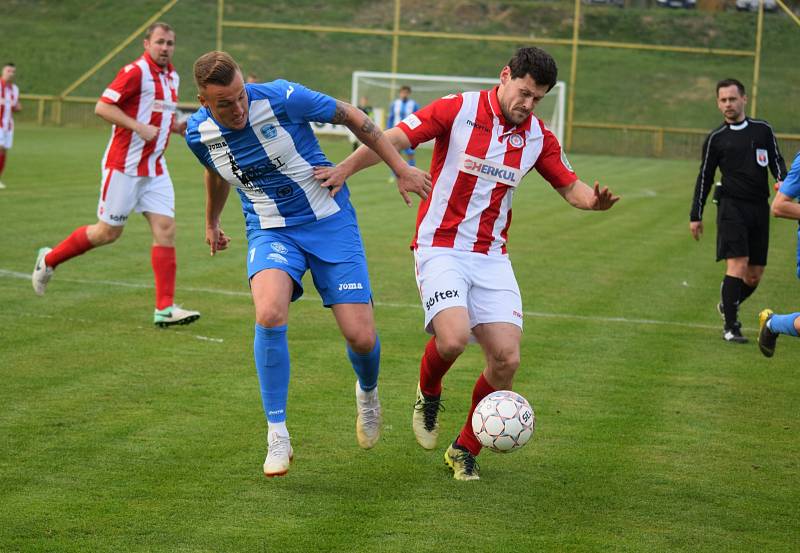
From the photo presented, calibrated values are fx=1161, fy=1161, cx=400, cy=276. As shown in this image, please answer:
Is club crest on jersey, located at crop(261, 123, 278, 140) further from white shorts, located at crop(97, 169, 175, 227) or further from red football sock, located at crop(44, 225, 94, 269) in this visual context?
red football sock, located at crop(44, 225, 94, 269)

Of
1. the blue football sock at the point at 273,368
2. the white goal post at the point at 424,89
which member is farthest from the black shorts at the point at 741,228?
the white goal post at the point at 424,89

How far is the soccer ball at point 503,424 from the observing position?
520 cm

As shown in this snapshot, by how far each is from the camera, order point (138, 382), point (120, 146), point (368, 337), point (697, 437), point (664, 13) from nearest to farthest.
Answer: point (368, 337) < point (697, 437) < point (138, 382) < point (120, 146) < point (664, 13)

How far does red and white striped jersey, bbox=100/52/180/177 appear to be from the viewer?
350 inches

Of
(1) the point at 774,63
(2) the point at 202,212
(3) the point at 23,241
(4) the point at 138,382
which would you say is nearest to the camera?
(4) the point at 138,382

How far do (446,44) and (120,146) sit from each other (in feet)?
118

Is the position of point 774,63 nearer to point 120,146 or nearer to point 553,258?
point 553,258

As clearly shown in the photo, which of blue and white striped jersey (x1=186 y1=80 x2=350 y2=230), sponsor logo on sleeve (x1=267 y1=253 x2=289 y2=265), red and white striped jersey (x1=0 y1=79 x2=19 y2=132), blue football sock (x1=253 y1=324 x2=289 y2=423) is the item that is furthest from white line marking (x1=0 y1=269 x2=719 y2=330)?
red and white striped jersey (x1=0 y1=79 x2=19 y2=132)

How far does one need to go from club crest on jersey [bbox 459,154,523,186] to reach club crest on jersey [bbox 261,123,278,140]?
2.98 ft

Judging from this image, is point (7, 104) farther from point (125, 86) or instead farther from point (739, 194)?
point (739, 194)

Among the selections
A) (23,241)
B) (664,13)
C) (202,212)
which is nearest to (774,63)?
(664,13)

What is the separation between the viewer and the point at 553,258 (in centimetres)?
1365

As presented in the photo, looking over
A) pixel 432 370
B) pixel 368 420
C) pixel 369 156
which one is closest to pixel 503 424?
pixel 432 370

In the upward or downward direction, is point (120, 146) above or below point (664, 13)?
below
